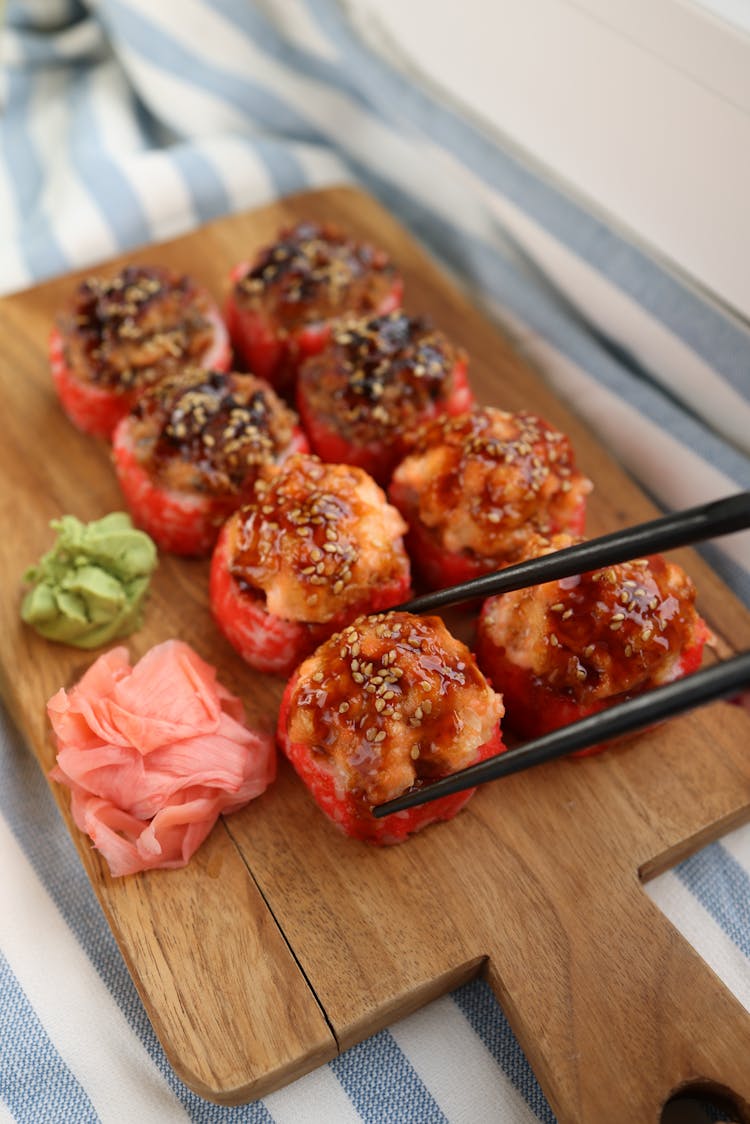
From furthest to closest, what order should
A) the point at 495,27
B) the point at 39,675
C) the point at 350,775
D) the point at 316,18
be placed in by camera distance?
1. the point at 316,18
2. the point at 495,27
3. the point at 39,675
4. the point at 350,775

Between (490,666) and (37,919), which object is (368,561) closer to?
(490,666)

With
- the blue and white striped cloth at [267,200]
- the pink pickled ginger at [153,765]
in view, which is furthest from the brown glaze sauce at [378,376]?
the pink pickled ginger at [153,765]

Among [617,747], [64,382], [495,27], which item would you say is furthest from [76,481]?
[495,27]

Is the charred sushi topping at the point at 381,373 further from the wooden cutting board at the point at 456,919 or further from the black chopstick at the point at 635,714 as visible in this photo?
the black chopstick at the point at 635,714

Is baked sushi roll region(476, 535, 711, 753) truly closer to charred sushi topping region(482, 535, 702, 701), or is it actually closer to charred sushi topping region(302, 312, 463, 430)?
charred sushi topping region(482, 535, 702, 701)

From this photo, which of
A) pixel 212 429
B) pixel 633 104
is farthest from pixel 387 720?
pixel 633 104

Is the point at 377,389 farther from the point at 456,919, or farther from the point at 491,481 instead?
the point at 456,919
